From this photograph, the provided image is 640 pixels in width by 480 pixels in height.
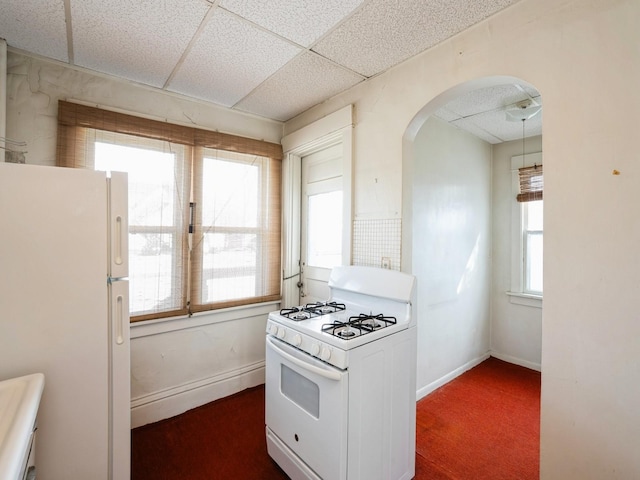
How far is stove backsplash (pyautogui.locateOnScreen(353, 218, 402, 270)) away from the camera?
1.90m

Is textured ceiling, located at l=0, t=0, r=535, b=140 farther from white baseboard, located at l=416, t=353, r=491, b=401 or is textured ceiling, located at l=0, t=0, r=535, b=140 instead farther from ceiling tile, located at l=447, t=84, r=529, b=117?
white baseboard, located at l=416, t=353, r=491, b=401

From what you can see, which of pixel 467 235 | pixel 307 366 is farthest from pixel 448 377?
pixel 307 366

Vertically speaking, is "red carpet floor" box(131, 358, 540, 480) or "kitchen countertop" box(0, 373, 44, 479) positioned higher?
"kitchen countertop" box(0, 373, 44, 479)

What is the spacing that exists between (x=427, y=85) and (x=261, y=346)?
249cm

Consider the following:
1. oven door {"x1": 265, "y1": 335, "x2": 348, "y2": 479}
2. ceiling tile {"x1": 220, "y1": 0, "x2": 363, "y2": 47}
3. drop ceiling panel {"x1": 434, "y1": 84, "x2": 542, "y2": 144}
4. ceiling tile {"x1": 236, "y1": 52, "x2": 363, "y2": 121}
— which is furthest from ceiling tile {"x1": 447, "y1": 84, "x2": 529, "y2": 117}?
oven door {"x1": 265, "y1": 335, "x2": 348, "y2": 479}

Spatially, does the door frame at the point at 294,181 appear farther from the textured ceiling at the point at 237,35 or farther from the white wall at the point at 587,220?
the white wall at the point at 587,220

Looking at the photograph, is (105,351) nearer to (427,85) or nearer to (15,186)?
(15,186)

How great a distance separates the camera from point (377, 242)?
202 centimetres

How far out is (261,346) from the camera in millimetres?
2793

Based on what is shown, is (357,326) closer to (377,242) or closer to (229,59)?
(377,242)

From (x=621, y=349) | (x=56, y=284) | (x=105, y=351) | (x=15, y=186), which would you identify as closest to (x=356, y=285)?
(x=621, y=349)

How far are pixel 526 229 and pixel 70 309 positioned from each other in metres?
3.84

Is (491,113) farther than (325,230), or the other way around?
(325,230)

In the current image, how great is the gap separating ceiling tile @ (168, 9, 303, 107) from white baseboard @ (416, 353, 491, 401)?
2.74m
